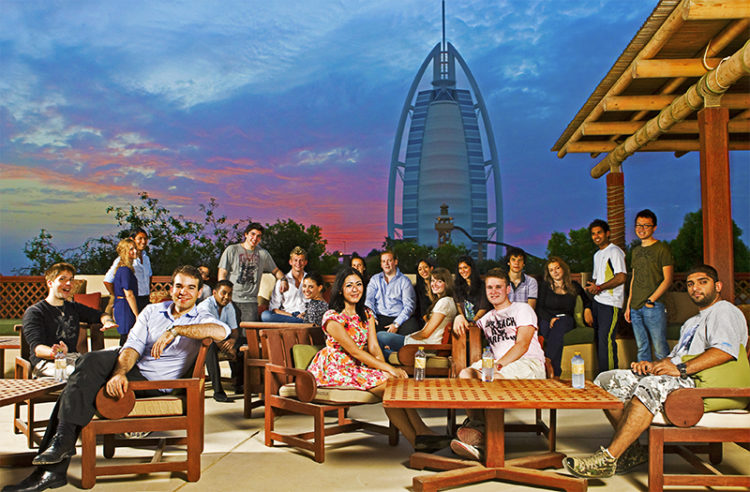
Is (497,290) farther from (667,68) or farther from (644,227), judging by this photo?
(667,68)

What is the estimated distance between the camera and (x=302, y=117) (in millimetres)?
38656

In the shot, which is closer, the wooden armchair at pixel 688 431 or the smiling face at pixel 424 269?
the wooden armchair at pixel 688 431

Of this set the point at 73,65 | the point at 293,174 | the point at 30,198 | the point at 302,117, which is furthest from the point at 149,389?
the point at 302,117

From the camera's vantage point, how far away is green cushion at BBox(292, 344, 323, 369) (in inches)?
169

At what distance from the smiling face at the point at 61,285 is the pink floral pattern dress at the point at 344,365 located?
5.45 feet

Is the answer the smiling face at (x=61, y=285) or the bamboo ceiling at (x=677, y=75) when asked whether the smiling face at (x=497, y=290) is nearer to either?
the bamboo ceiling at (x=677, y=75)

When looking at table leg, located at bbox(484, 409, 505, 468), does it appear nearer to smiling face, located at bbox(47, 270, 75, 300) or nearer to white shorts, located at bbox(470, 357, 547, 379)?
white shorts, located at bbox(470, 357, 547, 379)

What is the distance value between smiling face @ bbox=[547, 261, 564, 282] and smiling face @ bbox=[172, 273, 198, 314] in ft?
12.3

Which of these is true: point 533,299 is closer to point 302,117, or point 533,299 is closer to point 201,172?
point 201,172

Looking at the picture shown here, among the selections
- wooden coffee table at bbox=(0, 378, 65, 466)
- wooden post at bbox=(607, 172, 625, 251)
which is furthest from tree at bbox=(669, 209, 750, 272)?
wooden coffee table at bbox=(0, 378, 65, 466)

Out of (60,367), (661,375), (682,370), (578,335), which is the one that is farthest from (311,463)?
(578,335)

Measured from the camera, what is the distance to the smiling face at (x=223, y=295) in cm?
586

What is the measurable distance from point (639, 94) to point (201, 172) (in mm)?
21760

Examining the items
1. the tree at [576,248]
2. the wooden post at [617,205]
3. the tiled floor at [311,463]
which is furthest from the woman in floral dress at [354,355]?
the tree at [576,248]
